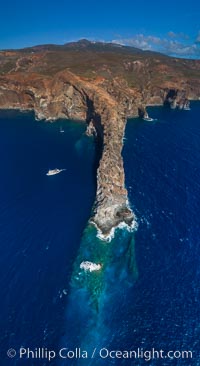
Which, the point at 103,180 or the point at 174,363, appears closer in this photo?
the point at 174,363

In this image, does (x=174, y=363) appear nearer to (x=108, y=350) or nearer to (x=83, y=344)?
(x=108, y=350)

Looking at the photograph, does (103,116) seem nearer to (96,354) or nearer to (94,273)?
(94,273)

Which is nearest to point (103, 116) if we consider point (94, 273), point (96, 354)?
point (94, 273)

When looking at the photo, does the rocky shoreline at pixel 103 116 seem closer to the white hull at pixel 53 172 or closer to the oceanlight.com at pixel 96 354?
the white hull at pixel 53 172

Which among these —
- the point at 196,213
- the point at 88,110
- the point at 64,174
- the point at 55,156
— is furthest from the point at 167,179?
the point at 88,110

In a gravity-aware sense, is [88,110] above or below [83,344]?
above

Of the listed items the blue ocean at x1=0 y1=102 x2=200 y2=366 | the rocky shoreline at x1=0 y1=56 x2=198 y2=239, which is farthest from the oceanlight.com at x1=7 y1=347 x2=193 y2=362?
the rocky shoreline at x1=0 y1=56 x2=198 y2=239

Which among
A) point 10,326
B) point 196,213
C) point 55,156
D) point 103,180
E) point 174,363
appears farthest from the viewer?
point 55,156
